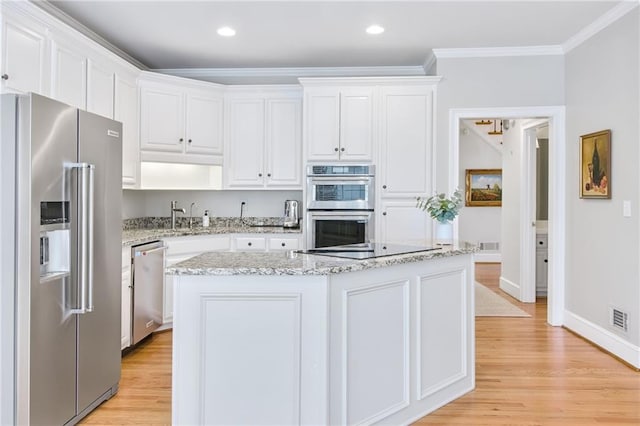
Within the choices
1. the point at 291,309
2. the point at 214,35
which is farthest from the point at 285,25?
the point at 291,309

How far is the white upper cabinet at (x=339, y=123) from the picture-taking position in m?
4.50

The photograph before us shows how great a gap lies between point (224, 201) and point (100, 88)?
6.26 feet

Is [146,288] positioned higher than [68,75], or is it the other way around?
[68,75]

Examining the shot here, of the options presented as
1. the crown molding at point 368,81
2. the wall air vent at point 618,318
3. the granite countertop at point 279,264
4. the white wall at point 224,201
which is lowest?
the wall air vent at point 618,318

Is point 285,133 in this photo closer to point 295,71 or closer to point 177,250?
point 295,71

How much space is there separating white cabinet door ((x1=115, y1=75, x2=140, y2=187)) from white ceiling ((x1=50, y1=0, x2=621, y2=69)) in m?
0.46

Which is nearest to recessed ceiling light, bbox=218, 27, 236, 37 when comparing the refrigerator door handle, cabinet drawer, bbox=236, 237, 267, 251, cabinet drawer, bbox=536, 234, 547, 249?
cabinet drawer, bbox=236, 237, 267, 251

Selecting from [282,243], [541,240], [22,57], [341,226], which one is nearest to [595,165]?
[541,240]

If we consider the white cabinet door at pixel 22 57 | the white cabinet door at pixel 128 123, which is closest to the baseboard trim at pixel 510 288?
the white cabinet door at pixel 128 123

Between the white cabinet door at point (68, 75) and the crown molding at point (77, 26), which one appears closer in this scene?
the white cabinet door at point (68, 75)

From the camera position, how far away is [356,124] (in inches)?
177

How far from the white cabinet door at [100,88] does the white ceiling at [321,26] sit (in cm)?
42

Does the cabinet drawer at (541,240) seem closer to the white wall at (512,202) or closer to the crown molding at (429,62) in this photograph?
the white wall at (512,202)

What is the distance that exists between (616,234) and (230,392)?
316cm
